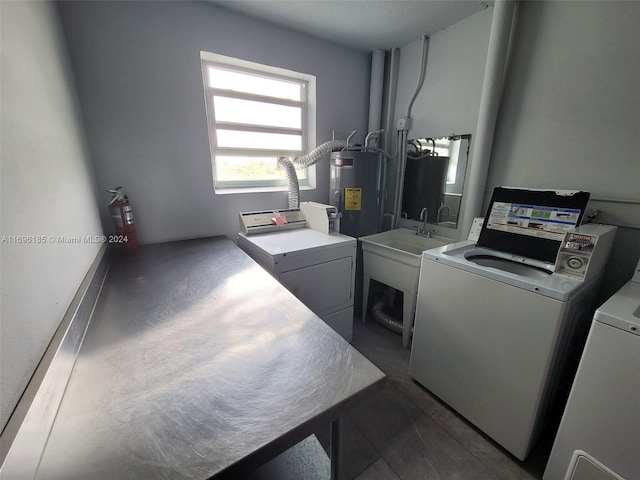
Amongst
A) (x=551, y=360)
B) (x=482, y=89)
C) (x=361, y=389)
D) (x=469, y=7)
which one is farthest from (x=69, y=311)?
A: (x=469, y=7)

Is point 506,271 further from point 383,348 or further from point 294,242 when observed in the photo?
point 294,242

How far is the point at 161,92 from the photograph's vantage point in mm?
1751

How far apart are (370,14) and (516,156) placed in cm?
148

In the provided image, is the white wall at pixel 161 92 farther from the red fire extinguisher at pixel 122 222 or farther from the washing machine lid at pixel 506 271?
the washing machine lid at pixel 506 271

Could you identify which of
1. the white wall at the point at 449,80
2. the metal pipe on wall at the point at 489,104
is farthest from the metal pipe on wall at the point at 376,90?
the metal pipe on wall at the point at 489,104

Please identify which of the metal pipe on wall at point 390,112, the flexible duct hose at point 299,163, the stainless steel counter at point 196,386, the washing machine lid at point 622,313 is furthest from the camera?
the metal pipe on wall at point 390,112

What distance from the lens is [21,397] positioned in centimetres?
56

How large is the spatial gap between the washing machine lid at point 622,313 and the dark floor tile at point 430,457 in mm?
915

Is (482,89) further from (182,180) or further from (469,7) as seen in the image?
(182,180)

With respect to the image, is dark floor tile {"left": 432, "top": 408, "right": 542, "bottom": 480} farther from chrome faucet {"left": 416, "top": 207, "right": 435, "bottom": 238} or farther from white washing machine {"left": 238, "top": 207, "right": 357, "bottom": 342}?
chrome faucet {"left": 416, "top": 207, "right": 435, "bottom": 238}

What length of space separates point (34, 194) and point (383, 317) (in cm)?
232

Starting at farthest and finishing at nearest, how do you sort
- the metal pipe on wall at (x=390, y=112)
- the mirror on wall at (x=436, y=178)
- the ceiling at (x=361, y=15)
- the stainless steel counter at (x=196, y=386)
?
the metal pipe on wall at (x=390, y=112) < the mirror on wall at (x=436, y=178) < the ceiling at (x=361, y=15) < the stainless steel counter at (x=196, y=386)

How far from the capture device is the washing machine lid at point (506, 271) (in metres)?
1.08

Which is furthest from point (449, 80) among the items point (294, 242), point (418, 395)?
point (418, 395)
